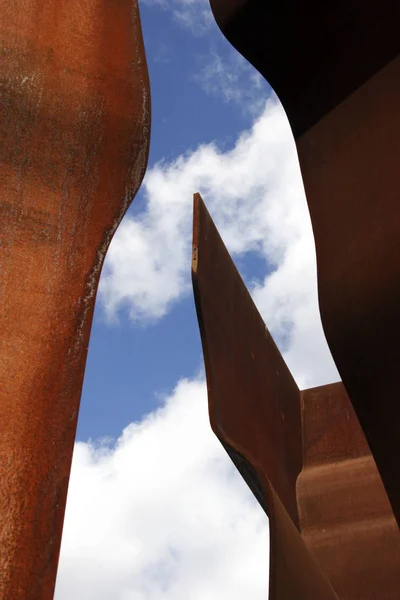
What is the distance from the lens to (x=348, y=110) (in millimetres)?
3578

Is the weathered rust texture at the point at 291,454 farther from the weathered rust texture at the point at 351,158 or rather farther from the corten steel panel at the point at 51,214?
the corten steel panel at the point at 51,214

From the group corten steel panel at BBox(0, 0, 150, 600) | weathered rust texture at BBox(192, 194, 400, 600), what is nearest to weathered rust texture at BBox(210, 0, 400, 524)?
weathered rust texture at BBox(192, 194, 400, 600)

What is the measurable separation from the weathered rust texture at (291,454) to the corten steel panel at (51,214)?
68cm

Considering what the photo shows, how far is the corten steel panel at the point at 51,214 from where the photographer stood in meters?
2.44

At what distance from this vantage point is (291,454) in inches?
213

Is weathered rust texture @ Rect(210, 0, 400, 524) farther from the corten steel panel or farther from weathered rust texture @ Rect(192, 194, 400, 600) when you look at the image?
the corten steel panel

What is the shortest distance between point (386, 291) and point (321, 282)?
0.36m

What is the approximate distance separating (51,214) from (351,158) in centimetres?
134

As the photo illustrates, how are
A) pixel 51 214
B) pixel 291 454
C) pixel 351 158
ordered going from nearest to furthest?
pixel 51 214
pixel 351 158
pixel 291 454

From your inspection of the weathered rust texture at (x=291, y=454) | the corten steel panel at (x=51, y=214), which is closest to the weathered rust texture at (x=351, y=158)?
the weathered rust texture at (x=291, y=454)

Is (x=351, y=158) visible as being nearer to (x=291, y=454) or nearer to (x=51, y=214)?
(x=51, y=214)

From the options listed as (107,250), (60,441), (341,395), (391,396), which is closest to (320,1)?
(107,250)

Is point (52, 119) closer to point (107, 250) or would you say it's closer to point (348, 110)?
point (107, 250)

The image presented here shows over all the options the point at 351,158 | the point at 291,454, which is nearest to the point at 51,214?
the point at 351,158
